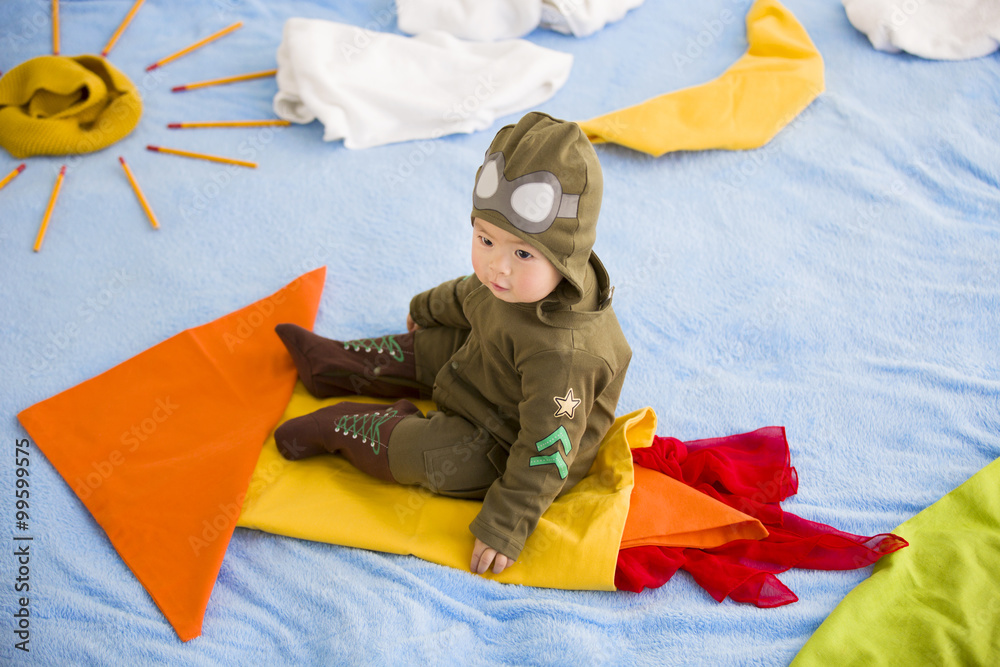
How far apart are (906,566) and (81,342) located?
1401 mm

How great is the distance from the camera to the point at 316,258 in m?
1.49

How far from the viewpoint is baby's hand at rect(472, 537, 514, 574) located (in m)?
1.00

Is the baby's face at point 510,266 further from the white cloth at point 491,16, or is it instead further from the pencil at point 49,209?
the white cloth at point 491,16

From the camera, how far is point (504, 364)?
1054 mm

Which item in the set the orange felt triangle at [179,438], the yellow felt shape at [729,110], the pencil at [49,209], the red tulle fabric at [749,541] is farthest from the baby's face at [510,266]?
the pencil at [49,209]

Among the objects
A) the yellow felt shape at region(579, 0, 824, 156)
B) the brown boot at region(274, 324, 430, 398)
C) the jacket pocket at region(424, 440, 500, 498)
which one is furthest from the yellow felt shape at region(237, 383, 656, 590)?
the yellow felt shape at region(579, 0, 824, 156)

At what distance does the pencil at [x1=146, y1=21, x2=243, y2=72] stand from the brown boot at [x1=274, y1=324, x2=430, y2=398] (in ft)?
3.33

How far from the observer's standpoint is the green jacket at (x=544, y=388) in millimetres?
973

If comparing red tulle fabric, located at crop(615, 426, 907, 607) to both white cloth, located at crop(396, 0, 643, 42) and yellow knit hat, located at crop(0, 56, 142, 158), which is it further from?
yellow knit hat, located at crop(0, 56, 142, 158)

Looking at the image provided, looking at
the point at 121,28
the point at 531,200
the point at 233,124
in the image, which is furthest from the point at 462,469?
the point at 121,28

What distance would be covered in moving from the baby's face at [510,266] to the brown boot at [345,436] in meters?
0.32

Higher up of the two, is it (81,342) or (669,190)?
(669,190)

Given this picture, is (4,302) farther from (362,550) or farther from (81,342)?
(362,550)

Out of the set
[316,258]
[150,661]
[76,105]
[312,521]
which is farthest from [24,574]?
[76,105]
